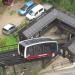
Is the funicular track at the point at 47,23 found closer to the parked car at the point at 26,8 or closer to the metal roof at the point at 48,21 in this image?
the metal roof at the point at 48,21

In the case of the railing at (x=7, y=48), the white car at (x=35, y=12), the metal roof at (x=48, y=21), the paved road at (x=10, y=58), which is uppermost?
the white car at (x=35, y=12)

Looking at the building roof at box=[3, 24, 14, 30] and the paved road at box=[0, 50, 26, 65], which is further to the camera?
the building roof at box=[3, 24, 14, 30]

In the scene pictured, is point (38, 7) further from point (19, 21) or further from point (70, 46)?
point (70, 46)

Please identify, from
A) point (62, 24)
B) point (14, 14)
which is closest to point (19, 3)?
point (14, 14)

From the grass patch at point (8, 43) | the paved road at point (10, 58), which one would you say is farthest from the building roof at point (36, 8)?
the paved road at point (10, 58)

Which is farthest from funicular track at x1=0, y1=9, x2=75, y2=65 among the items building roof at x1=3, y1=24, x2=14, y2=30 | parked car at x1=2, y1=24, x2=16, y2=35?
building roof at x1=3, y1=24, x2=14, y2=30

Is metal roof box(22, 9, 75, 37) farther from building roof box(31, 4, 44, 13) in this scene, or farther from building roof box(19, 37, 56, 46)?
building roof box(31, 4, 44, 13)
